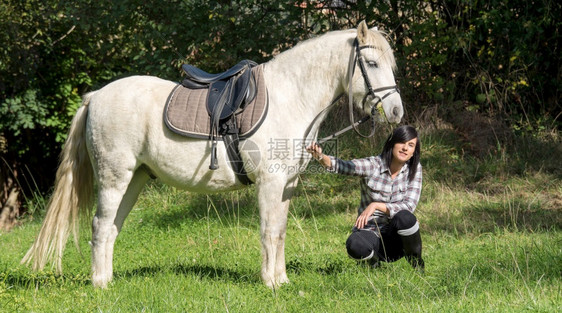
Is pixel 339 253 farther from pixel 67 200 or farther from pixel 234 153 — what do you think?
pixel 67 200

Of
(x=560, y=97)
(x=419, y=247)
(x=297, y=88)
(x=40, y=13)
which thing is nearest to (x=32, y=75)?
(x=40, y=13)

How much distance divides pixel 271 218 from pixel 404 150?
3.55 ft

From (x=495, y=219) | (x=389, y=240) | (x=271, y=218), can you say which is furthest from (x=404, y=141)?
(x=495, y=219)

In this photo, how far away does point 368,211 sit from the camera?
4059mm

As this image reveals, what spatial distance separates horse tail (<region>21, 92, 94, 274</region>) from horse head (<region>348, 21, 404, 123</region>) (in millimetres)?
2132

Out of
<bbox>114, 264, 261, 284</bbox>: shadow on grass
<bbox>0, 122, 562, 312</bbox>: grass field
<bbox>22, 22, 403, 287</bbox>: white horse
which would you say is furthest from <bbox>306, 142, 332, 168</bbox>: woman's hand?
<bbox>114, 264, 261, 284</bbox>: shadow on grass

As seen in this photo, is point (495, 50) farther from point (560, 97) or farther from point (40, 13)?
point (40, 13)

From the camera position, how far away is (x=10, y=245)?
696 centimetres

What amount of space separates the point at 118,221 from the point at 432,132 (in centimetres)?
550

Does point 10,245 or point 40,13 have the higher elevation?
point 40,13

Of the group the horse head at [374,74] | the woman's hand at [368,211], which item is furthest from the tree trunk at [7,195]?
the horse head at [374,74]

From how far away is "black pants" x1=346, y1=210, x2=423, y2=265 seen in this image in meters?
4.07

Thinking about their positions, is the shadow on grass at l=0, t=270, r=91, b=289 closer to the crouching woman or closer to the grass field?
the grass field

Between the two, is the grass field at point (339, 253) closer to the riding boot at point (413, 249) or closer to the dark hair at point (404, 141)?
the riding boot at point (413, 249)
